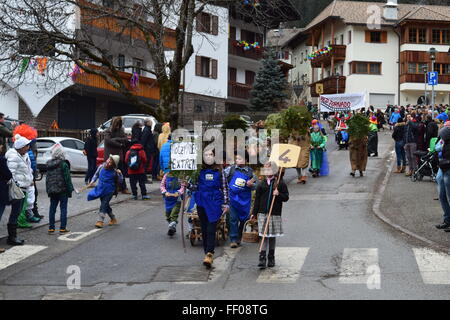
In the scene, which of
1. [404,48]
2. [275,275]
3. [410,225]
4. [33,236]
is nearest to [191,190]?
[275,275]

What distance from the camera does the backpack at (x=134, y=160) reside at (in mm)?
16609

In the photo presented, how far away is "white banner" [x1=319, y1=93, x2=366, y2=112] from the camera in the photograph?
122 ft

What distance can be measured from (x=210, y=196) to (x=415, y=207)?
6441 mm

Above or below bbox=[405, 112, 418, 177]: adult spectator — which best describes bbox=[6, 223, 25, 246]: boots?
below

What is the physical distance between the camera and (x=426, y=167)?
19.1m

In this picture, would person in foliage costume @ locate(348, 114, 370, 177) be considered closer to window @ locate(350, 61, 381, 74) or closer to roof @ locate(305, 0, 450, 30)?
roof @ locate(305, 0, 450, 30)

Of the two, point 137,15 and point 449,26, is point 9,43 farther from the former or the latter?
point 449,26

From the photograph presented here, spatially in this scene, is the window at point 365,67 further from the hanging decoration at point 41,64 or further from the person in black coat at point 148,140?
the person in black coat at point 148,140

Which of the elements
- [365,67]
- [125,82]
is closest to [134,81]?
[125,82]

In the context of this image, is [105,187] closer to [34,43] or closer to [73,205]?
[73,205]

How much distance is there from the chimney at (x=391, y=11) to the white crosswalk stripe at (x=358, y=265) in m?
57.4

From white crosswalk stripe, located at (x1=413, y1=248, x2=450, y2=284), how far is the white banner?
2729 cm

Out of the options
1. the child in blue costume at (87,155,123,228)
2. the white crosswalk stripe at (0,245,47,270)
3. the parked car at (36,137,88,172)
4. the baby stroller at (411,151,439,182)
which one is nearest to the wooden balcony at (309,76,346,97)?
the parked car at (36,137,88,172)

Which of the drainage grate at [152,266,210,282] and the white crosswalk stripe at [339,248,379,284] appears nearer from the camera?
the white crosswalk stripe at [339,248,379,284]
